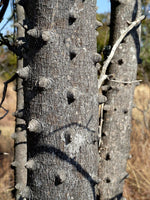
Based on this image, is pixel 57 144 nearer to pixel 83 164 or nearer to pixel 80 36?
pixel 83 164

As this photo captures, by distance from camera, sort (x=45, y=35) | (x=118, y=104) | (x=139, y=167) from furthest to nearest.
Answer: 1. (x=139, y=167)
2. (x=118, y=104)
3. (x=45, y=35)

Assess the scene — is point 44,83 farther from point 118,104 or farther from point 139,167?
point 139,167

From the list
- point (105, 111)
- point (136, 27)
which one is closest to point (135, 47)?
point (136, 27)

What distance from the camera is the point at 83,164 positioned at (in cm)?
111

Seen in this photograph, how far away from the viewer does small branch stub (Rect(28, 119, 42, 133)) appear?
1.03 m

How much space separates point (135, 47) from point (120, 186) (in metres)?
1.21

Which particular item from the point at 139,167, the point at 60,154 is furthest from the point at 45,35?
the point at 139,167

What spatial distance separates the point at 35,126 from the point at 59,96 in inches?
6.2

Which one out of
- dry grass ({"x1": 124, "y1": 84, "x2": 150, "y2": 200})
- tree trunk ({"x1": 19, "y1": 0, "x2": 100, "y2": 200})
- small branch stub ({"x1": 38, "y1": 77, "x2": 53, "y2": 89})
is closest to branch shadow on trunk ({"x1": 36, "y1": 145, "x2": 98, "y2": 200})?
tree trunk ({"x1": 19, "y1": 0, "x2": 100, "y2": 200})

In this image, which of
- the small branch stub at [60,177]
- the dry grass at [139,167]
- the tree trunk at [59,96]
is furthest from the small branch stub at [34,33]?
the dry grass at [139,167]

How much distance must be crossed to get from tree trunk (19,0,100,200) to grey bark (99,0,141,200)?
96 centimetres

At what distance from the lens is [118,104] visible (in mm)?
2090

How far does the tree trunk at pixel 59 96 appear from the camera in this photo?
1.04 m

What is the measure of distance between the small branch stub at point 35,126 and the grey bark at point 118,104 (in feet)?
3.63
